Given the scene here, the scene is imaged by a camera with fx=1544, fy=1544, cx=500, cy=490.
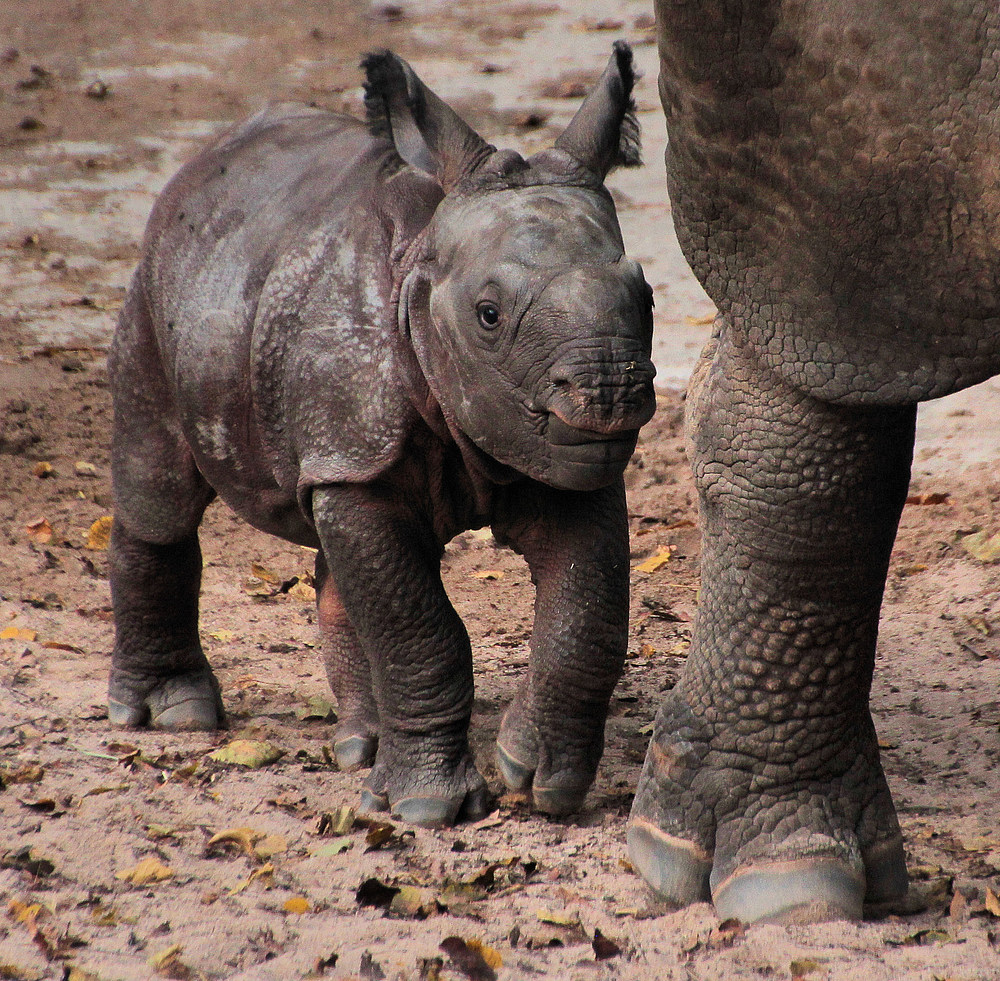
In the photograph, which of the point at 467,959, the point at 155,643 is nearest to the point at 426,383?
the point at 467,959

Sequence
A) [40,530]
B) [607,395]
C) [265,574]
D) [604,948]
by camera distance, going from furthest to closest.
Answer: [40,530], [265,574], [607,395], [604,948]

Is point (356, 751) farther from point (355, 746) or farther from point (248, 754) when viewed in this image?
point (248, 754)

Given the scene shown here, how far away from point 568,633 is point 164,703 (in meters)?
1.79

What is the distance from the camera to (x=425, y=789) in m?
4.38

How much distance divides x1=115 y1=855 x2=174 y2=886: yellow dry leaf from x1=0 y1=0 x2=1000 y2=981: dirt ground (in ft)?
0.04

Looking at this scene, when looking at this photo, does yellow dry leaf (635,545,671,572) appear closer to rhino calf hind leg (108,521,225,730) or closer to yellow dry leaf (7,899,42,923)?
rhino calf hind leg (108,521,225,730)

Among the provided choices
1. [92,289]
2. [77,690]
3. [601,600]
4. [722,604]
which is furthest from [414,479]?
[92,289]

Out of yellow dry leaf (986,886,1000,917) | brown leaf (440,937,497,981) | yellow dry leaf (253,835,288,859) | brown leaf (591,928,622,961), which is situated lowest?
brown leaf (440,937,497,981)

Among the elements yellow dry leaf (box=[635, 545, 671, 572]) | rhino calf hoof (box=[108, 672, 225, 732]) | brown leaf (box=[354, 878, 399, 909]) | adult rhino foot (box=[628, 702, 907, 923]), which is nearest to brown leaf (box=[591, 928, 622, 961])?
adult rhino foot (box=[628, 702, 907, 923])

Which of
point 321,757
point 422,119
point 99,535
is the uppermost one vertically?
point 422,119

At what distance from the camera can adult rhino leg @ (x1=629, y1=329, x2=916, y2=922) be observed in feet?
11.0

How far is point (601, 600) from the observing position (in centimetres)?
434

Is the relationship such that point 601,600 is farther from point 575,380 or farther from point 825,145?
point 825,145

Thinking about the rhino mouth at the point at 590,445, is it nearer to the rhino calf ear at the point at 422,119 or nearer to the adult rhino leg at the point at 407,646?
the adult rhino leg at the point at 407,646
